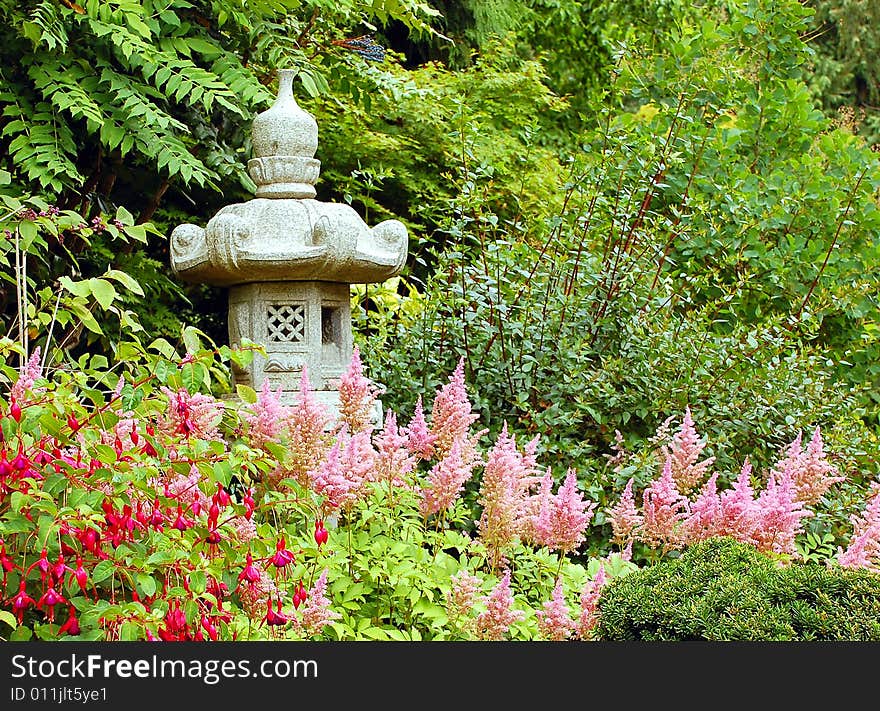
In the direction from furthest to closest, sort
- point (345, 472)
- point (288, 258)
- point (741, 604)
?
point (288, 258), point (345, 472), point (741, 604)

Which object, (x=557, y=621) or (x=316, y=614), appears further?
(x=557, y=621)

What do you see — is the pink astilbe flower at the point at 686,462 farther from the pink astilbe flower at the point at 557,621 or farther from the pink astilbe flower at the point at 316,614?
the pink astilbe flower at the point at 316,614

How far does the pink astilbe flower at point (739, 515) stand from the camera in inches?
121

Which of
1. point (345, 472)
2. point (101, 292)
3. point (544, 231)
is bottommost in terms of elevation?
point (345, 472)

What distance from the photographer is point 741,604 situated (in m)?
2.46

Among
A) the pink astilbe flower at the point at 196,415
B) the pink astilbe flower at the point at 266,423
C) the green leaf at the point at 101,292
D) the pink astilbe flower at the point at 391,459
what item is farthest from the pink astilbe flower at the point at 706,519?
the green leaf at the point at 101,292

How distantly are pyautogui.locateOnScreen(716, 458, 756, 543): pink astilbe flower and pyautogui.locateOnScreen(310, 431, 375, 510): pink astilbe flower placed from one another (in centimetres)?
107

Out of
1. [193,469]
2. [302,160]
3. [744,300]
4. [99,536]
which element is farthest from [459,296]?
[99,536]

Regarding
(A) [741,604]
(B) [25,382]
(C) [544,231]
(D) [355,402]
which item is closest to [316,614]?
(D) [355,402]

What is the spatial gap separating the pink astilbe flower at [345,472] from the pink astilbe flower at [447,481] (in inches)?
7.4

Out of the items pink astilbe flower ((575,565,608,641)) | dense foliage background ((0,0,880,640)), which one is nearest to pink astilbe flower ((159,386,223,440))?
dense foliage background ((0,0,880,640))

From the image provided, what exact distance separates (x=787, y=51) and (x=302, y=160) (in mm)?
3814

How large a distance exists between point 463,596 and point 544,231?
328cm

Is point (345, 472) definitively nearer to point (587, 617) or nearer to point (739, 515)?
point (587, 617)
